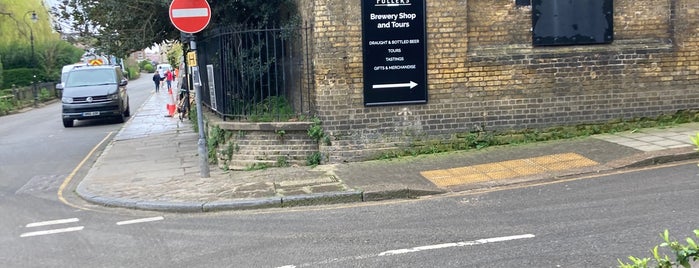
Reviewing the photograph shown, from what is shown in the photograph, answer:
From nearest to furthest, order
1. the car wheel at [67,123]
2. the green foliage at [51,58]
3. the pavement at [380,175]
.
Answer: the pavement at [380,175] < the car wheel at [67,123] < the green foliage at [51,58]

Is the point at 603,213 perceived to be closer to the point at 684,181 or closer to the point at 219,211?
the point at 684,181

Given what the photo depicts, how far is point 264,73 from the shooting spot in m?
10.1

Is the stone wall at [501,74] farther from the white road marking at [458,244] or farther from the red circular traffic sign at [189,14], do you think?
the white road marking at [458,244]

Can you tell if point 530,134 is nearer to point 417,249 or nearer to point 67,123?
point 417,249

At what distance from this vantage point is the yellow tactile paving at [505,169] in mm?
8062

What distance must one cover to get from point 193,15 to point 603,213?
20.0 ft

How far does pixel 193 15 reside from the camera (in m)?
8.63

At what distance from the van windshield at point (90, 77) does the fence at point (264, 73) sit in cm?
1209

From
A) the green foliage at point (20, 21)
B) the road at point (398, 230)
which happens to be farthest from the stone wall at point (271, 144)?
the green foliage at point (20, 21)

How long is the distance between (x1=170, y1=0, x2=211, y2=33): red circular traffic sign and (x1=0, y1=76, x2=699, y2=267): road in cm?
280

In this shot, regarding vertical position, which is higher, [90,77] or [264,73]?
[264,73]

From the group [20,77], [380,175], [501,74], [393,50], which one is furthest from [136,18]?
[20,77]

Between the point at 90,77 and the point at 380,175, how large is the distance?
53.6 ft

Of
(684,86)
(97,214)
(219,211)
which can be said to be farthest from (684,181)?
(97,214)
